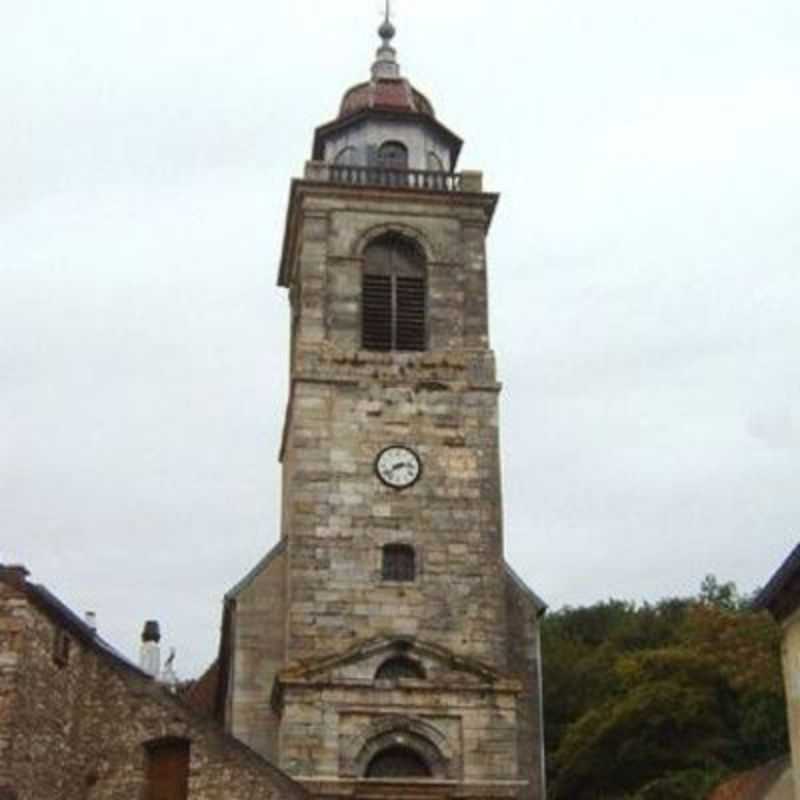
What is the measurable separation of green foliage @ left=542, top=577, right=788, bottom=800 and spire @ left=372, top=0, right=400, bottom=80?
16.0 m

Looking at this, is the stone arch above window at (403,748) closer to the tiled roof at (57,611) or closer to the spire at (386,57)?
the tiled roof at (57,611)

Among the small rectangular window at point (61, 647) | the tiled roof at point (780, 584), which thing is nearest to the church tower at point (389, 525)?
the small rectangular window at point (61, 647)

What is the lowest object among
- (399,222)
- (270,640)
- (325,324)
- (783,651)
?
(783,651)

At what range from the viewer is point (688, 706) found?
41188mm

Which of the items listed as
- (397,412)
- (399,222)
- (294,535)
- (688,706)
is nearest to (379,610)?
(294,535)

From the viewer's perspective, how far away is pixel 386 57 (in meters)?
38.4

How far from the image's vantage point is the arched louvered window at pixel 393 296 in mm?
32750

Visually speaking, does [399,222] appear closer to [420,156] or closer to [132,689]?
[420,156]

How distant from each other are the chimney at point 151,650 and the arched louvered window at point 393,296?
23.4ft

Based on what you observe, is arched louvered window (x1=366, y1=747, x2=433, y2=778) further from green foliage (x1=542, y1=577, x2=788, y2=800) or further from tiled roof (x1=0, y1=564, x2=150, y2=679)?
green foliage (x1=542, y1=577, x2=788, y2=800)

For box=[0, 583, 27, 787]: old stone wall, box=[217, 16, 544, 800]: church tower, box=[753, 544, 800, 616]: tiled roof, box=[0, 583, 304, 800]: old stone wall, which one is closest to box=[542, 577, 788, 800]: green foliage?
box=[217, 16, 544, 800]: church tower

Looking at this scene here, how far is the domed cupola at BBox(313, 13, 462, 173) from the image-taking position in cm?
3506

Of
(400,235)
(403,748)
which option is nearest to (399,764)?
(403,748)

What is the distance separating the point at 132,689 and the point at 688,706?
22.4 m
